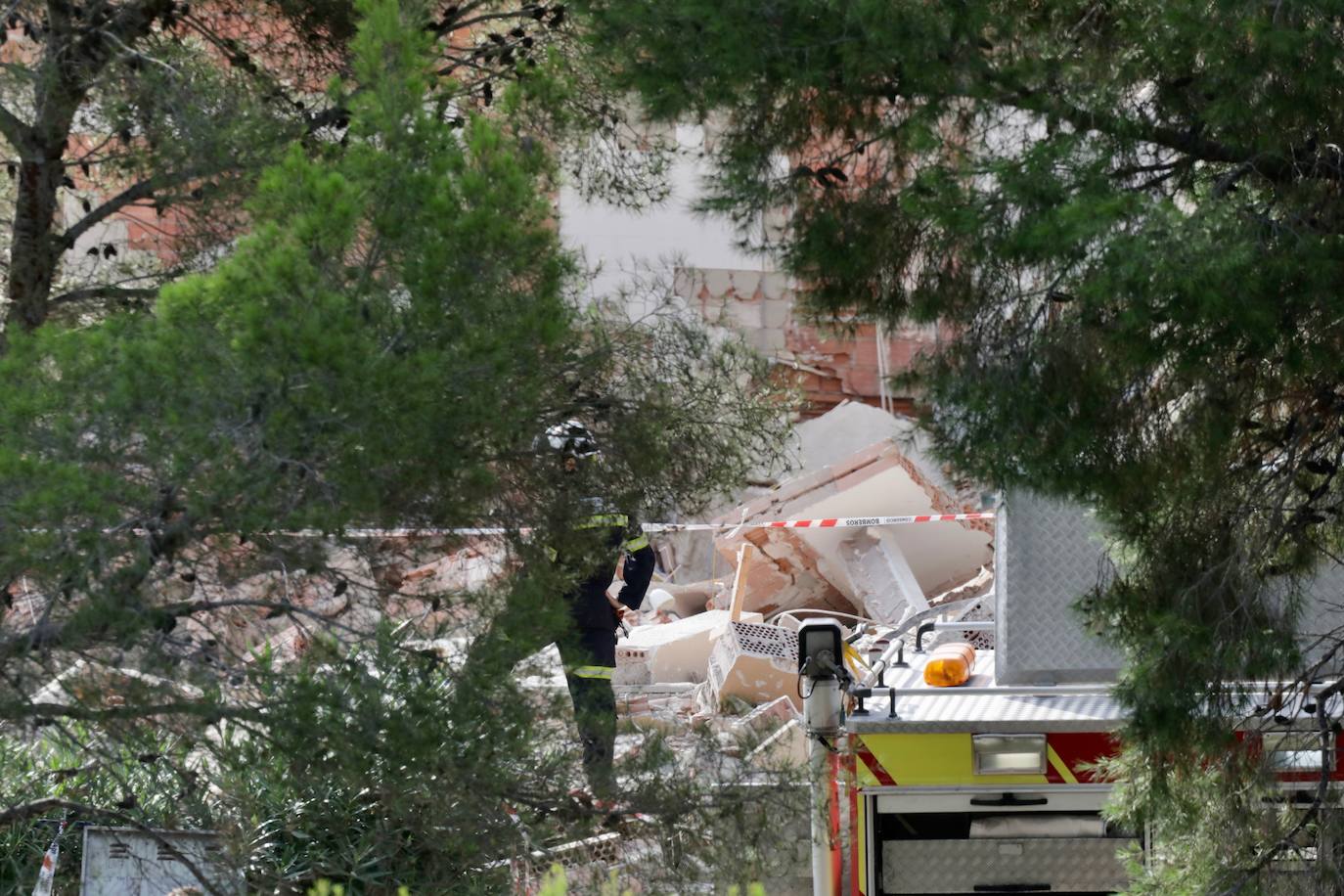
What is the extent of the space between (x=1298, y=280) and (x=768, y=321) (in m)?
15.5

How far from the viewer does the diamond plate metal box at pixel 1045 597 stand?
5621 millimetres

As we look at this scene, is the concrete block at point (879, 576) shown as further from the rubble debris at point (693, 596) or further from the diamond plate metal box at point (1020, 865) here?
the diamond plate metal box at point (1020, 865)

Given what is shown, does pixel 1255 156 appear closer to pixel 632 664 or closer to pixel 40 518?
pixel 40 518

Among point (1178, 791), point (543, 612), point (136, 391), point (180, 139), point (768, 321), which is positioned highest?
point (768, 321)

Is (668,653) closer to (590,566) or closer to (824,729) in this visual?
(824,729)

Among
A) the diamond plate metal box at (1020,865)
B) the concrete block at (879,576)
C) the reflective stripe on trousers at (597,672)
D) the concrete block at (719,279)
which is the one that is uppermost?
the concrete block at (719,279)

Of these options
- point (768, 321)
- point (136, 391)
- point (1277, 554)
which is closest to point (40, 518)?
point (136, 391)

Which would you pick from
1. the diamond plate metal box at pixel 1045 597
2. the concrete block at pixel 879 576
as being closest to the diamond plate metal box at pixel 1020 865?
the diamond plate metal box at pixel 1045 597

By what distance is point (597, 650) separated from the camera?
7.05 m

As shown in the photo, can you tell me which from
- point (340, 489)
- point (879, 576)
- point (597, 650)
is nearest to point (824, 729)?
point (597, 650)

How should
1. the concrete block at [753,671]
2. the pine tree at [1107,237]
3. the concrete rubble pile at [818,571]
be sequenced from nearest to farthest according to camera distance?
the pine tree at [1107,237] < the concrete block at [753,671] < the concrete rubble pile at [818,571]

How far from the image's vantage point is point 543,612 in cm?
408

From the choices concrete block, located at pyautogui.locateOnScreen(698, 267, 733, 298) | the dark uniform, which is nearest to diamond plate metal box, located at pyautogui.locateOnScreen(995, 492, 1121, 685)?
the dark uniform

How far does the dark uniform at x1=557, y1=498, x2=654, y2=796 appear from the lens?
14.8 ft
